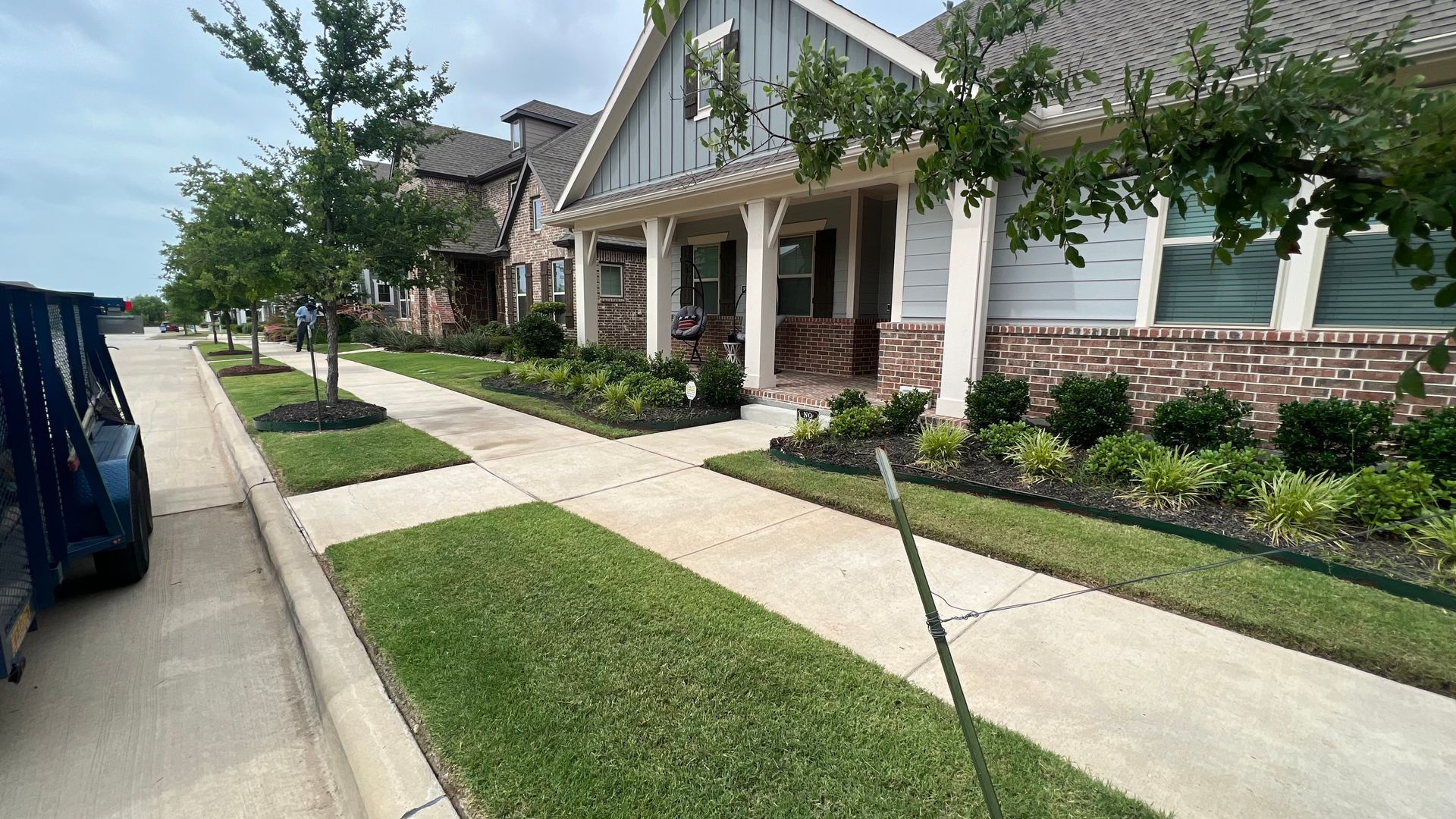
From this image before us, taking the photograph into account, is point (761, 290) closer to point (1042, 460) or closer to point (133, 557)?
point (1042, 460)

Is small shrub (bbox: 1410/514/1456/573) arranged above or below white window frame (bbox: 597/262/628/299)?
below

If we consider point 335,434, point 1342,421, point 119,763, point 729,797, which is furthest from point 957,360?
point 335,434

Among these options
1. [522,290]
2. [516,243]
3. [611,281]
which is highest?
[516,243]

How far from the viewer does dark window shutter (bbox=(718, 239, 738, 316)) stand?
1299 cm

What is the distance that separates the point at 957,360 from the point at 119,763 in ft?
22.0

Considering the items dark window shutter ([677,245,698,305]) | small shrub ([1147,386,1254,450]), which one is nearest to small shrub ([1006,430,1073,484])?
small shrub ([1147,386,1254,450])

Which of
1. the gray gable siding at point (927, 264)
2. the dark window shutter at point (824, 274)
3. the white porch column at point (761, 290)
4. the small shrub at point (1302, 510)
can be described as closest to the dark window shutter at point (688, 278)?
the dark window shutter at point (824, 274)

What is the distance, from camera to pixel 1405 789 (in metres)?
2.16

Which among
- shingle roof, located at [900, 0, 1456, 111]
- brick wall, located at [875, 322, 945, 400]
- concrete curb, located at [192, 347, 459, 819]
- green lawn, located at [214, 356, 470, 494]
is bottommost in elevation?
concrete curb, located at [192, 347, 459, 819]

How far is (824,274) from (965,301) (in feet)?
14.0

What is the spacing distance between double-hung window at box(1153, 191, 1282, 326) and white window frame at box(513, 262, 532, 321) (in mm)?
17288

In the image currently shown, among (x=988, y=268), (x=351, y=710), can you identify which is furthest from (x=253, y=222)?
(x=988, y=268)

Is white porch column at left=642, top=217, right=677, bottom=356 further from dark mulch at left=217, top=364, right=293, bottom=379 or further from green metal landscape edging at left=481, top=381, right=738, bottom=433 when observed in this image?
dark mulch at left=217, top=364, right=293, bottom=379

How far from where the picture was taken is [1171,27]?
6551 mm
